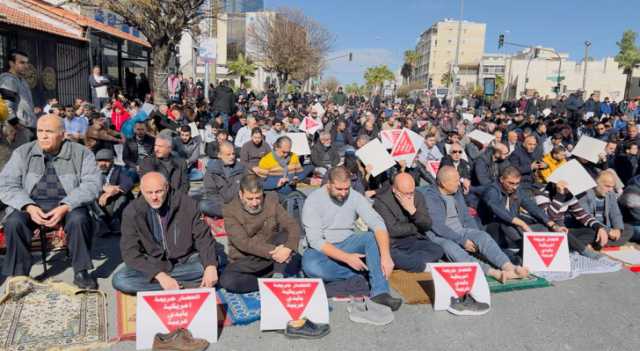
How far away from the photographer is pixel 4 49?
13.8 meters

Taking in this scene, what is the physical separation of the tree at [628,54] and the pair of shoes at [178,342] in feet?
255

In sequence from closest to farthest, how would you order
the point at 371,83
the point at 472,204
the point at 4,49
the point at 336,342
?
the point at 336,342 < the point at 472,204 < the point at 4,49 < the point at 371,83

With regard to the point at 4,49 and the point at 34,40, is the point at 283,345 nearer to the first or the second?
the point at 4,49

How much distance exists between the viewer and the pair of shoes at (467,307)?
14.7 ft

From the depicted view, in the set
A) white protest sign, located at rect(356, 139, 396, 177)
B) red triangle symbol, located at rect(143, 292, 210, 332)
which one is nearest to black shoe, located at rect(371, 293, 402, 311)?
red triangle symbol, located at rect(143, 292, 210, 332)

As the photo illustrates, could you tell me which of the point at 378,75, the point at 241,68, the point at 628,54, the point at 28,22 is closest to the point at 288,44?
the point at 241,68

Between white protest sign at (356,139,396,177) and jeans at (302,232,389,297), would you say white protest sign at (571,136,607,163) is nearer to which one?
white protest sign at (356,139,396,177)

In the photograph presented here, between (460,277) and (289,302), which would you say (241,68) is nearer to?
(460,277)

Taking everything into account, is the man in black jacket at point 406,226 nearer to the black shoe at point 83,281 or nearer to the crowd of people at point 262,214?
the crowd of people at point 262,214

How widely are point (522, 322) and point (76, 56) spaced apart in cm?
1770

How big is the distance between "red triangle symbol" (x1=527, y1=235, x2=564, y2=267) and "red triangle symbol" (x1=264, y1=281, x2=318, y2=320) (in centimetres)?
278

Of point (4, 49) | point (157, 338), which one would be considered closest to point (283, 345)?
point (157, 338)

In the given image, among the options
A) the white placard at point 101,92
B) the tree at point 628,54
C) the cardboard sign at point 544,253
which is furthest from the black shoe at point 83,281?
the tree at point 628,54

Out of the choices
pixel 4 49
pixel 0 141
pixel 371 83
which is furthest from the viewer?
pixel 371 83
